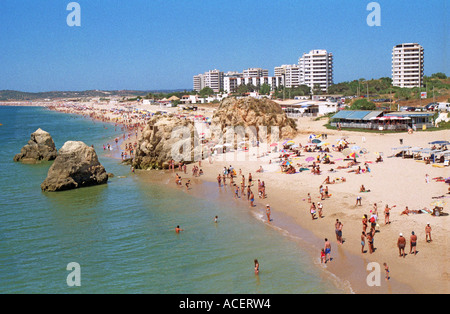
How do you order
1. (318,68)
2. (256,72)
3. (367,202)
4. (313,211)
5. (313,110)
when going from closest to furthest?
(313,211), (367,202), (313,110), (318,68), (256,72)

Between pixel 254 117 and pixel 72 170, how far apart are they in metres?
19.5

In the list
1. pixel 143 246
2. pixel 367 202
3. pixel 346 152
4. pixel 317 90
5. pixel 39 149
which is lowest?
pixel 143 246

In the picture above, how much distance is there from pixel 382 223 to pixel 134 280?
10.9 m

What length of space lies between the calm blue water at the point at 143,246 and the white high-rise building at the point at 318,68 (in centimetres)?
10101

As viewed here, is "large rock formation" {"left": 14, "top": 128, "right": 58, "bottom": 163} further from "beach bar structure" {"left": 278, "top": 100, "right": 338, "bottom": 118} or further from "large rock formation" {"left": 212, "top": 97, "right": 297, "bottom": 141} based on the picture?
"beach bar structure" {"left": 278, "top": 100, "right": 338, "bottom": 118}

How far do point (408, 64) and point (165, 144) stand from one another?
88212mm

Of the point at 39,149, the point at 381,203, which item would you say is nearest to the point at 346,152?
the point at 381,203

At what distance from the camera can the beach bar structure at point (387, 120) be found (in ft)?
139

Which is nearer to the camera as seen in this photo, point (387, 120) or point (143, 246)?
point (143, 246)

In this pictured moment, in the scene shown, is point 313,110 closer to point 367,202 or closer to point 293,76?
point 367,202

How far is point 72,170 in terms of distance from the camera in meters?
29.9

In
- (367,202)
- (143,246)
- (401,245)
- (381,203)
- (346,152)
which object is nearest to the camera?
(401,245)

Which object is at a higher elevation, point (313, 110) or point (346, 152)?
point (313, 110)

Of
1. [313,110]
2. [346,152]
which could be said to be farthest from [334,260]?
[313,110]
